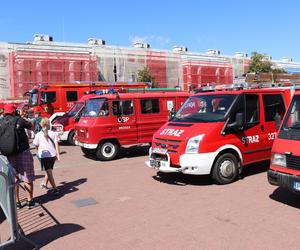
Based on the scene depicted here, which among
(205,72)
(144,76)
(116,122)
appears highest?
(205,72)

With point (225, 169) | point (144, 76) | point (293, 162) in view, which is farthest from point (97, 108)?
point (144, 76)

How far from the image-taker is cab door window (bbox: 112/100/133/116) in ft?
41.4

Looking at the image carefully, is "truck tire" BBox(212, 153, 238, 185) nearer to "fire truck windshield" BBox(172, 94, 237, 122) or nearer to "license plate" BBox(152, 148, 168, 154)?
"fire truck windshield" BBox(172, 94, 237, 122)

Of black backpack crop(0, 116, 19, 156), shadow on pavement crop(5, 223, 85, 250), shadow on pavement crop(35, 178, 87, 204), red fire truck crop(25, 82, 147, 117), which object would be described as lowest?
shadow on pavement crop(5, 223, 85, 250)

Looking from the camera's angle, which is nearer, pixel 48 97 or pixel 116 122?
pixel 116 122

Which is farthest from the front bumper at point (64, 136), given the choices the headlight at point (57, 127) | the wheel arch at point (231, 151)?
the wheel arch at point (231, 151)

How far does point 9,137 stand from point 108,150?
6.17 metres

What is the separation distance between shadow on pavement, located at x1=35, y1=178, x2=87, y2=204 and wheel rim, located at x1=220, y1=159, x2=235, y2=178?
3264mm

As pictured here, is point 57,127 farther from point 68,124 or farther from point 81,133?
point 81,133

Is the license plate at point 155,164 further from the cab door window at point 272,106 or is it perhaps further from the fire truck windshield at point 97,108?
the fire truck windshield at point 97,108

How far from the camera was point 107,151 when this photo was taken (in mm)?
12594

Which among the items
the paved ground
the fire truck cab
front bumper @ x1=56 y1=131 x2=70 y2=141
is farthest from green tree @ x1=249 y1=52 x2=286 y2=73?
the paved ground

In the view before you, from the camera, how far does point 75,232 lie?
5699mm

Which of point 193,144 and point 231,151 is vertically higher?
point 193,144
